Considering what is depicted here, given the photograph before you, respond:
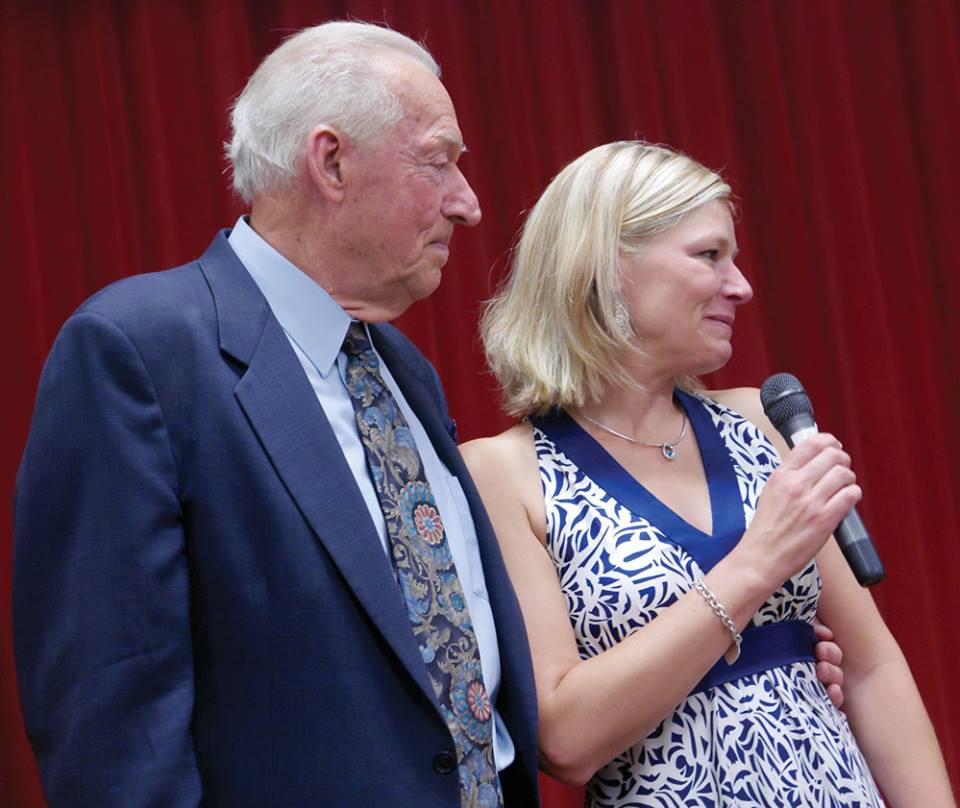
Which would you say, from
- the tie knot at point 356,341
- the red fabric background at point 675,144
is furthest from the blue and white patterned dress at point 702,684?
the red fabric background at point 675,144

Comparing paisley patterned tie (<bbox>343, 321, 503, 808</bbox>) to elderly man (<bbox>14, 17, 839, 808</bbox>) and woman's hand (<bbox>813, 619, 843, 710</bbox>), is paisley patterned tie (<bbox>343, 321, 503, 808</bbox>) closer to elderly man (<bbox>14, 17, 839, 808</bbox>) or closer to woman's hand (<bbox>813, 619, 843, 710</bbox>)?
elderly man (<bbox>14, 17, 839, 808</bbox>)

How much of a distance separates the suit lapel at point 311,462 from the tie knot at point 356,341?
0.12 metres

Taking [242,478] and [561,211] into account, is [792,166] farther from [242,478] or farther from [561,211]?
[242,478]

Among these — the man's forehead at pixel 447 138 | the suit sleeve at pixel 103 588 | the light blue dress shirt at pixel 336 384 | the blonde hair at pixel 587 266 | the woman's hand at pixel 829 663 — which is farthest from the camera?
the blonde hair at pixel 587 266

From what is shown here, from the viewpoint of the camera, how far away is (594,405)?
1963 millimetres

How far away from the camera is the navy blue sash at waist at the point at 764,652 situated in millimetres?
1758

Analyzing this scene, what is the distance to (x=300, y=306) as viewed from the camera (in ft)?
4.98

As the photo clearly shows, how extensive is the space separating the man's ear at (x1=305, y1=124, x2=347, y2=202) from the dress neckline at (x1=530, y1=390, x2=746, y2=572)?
0.56m

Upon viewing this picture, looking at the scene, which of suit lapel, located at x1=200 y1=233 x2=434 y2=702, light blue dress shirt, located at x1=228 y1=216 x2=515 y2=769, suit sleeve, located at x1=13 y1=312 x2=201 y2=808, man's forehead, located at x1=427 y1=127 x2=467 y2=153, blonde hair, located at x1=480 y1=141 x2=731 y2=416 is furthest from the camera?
blonde hair, located at x1=480 y1=141 x2=731 y2=416

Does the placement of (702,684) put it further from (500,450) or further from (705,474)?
(500,450)

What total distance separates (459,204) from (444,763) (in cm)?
68

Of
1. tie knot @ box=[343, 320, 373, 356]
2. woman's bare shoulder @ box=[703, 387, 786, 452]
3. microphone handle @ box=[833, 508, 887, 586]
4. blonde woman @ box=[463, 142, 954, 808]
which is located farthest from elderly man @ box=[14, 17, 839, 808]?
woman's bare shoulder @ box=[703, 387, 786, 452]

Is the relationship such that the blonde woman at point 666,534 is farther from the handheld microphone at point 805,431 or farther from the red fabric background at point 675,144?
the red fabric background at point 675,144

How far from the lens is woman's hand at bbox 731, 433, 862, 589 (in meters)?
1.66
